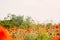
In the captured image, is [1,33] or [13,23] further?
[13,23]

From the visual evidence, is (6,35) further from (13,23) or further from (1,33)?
(13,23)

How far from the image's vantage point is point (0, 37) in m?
0.78

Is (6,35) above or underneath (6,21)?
above

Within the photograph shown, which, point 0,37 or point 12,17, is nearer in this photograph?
point 0,37

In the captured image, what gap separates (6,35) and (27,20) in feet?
47.4

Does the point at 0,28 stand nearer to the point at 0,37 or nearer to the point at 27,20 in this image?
the point at 0,37

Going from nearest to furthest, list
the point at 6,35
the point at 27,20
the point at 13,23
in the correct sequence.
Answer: the point at 6,35
the point at 27,20
the point at 13,23

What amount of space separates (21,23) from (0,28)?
1516 cm

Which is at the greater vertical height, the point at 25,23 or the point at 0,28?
the point at 0,28

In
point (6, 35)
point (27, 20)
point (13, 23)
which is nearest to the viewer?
point (6, 35)

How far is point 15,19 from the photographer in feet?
55.9

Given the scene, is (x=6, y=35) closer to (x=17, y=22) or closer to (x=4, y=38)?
(x=4, y=38)

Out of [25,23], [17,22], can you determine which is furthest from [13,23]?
[25,23]

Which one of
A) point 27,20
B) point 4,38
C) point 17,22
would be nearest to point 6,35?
point 4,38
